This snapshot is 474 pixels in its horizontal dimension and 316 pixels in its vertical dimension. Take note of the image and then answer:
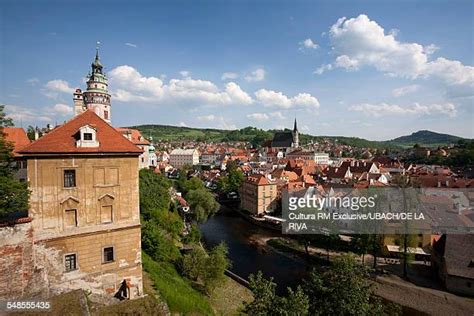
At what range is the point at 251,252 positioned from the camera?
3041cm

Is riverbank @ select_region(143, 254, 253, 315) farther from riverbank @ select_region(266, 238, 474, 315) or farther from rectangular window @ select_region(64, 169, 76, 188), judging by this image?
riverbank @ select_region(266, 238, 474, 315)

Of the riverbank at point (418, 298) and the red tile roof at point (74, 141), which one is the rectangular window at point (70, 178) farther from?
the riverbank at point (418, 298)

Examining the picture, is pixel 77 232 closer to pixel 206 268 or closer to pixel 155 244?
pixel 155 244

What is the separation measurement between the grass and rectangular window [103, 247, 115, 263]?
3516 mm

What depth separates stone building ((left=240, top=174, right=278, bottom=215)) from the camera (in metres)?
44.9

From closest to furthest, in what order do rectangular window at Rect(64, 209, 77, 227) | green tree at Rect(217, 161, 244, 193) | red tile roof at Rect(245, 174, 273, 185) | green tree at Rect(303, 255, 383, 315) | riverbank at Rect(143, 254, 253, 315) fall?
green tree at Rect(303, 255, 383, 315) → rectangular window at Rect(64, 209, 77, 227) → riverbank at Rect(143, 254, 253, 315) → red tile roof at Rect(245, 174, 273, 185) → green tree at Rect(217, 161, 244, 193)

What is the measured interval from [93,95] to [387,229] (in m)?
38.0

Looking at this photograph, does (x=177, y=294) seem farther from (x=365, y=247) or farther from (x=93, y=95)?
(x=93, y=95)

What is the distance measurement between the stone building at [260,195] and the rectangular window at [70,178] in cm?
3353

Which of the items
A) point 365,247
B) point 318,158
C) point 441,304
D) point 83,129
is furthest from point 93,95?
point 318,158

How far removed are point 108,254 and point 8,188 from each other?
16.2 feet

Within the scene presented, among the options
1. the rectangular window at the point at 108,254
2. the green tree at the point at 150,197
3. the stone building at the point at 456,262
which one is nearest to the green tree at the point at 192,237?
the green tree at the point at 150,197

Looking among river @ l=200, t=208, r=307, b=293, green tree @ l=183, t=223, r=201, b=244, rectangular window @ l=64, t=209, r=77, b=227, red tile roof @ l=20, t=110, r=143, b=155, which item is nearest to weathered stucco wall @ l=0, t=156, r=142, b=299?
rectangular window @ l=64, t=209, r=77, b=227

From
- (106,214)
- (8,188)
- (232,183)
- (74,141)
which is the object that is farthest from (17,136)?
(232,183)
